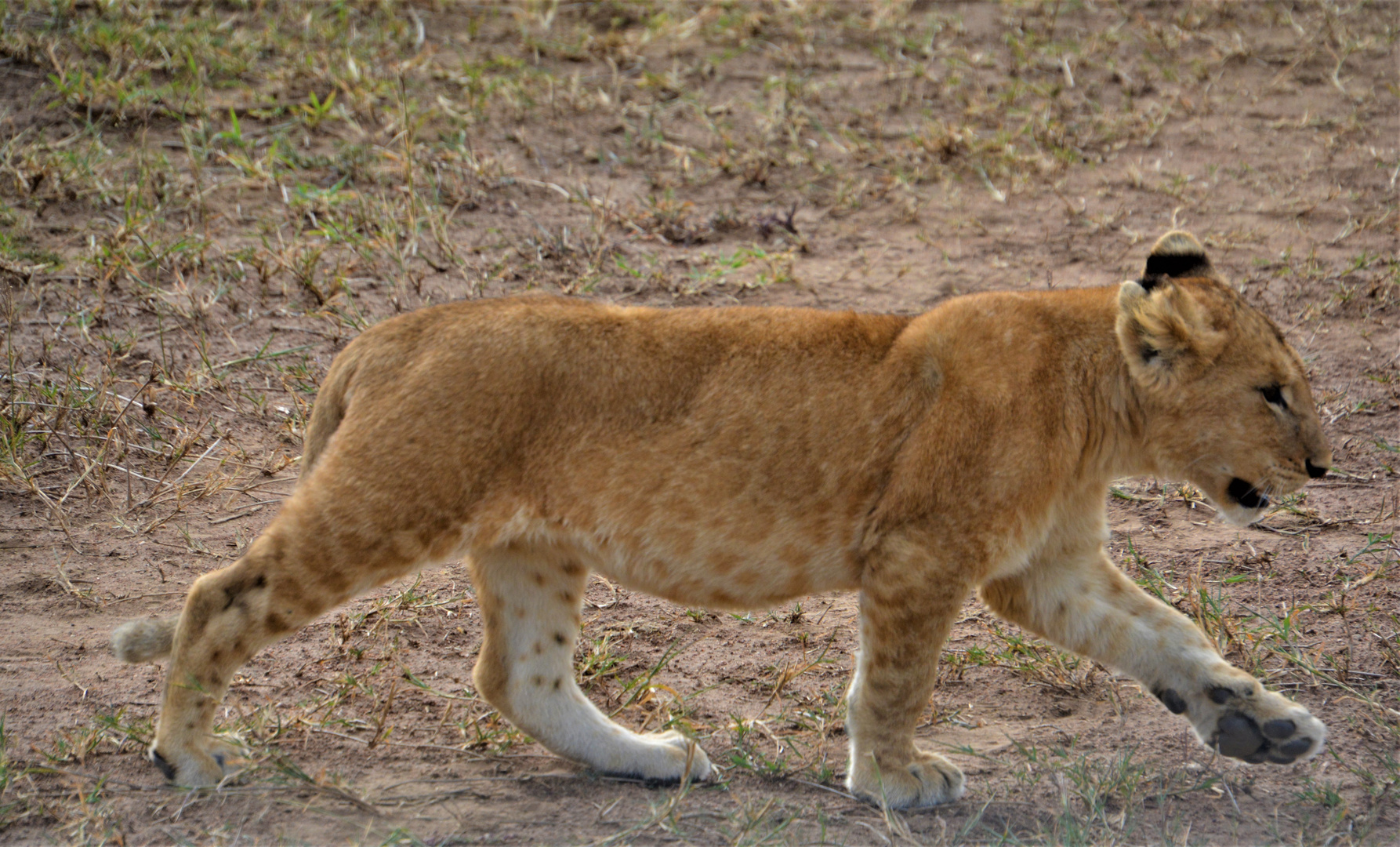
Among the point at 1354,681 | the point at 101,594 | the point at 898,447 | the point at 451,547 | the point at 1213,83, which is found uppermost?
the point at 1213,83

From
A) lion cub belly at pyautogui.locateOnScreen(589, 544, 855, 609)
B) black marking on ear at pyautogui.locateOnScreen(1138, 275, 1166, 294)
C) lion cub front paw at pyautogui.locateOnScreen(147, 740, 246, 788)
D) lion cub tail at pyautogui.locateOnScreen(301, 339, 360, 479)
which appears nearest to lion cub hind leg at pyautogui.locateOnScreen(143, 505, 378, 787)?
lion cub front paw at pyautogui.locateOnScreen(147, 740, 246, 788)

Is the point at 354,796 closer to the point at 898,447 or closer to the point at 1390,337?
the point at 898,447

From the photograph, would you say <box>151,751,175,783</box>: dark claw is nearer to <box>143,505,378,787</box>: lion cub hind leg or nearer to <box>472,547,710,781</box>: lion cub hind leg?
<box>143,505,378,787</box>: lion cub hind leg

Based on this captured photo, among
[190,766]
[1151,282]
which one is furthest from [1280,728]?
[190,766]

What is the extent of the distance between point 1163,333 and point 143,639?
285 cm

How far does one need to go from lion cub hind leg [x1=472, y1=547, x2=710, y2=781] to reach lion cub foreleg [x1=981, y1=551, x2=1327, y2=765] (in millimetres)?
1050

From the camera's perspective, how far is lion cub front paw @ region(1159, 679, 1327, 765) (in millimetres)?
3559

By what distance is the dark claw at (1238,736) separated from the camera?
3588mm

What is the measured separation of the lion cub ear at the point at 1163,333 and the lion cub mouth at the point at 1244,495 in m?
0.38

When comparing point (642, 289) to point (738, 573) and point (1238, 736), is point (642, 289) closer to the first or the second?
point (738, 573)

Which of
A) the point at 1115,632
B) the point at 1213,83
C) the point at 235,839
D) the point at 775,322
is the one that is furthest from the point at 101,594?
the point at 1213,83

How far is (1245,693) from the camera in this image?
3627 mm

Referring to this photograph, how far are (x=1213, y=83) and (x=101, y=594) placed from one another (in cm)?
717

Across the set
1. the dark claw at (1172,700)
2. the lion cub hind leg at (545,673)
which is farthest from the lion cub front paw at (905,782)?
the dark claw at (1172,700)
